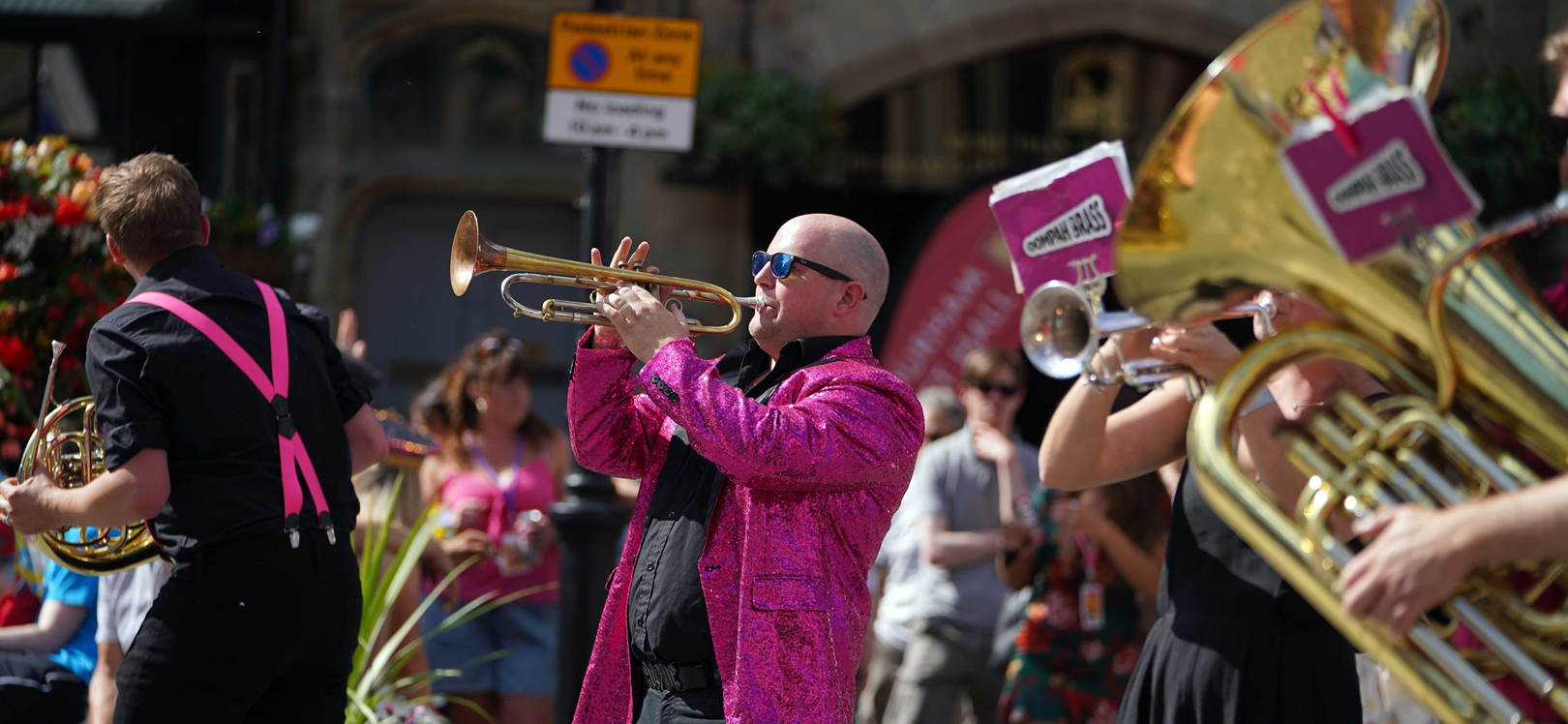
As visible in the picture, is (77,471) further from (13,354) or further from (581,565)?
(581,565)

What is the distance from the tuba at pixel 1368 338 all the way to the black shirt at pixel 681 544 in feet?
3.78

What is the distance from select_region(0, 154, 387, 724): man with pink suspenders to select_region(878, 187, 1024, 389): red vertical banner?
232 inches

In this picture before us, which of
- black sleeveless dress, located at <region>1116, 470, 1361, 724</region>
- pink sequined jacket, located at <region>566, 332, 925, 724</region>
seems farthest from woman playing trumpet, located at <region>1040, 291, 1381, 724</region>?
pink sequined jacket, located at <region>566, 332, 925, 724</region>

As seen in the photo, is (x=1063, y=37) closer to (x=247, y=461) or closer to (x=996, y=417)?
(x=996, y=417)

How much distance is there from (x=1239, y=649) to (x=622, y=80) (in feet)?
11.9

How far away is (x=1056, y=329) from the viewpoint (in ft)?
9.86

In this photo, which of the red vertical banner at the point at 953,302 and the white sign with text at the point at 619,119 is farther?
the red vertical banner at the point at 953,302

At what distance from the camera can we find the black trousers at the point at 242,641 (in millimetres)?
3201

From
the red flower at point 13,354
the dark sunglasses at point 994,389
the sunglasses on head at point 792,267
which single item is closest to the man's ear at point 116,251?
the red flower at point 13,354

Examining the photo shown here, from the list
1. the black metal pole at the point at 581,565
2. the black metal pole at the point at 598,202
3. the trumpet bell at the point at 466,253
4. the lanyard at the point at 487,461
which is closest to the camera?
the trumpet bell at the point at 466,253

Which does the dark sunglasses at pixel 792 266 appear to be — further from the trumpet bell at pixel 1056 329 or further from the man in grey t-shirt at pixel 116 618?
the man in grey t-shirt at pixel 116 618

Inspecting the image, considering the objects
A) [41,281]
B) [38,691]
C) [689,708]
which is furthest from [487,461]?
[689,708]

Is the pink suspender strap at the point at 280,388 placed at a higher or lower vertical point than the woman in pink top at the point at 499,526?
higher

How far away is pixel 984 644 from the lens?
237 inches
